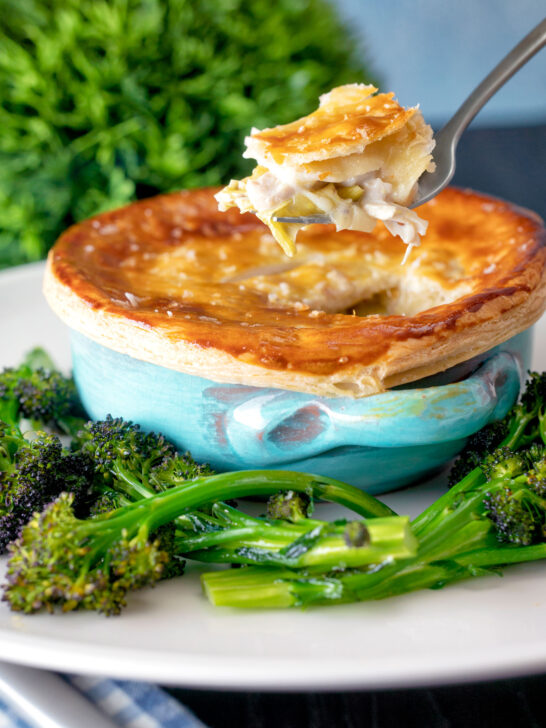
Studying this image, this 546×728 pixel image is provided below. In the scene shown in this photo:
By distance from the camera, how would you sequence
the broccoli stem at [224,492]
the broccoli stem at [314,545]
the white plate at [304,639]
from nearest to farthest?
the white plate at [304,639] < the broccoli stem at [314,545] < the broccoli stem at [224,492]

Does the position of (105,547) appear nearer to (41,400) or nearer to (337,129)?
(41,400)

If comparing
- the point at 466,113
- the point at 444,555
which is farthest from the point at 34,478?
the point at 466,113

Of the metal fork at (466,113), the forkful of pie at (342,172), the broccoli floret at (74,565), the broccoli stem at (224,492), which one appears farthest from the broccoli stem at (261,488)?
the metal fork at (466,113)

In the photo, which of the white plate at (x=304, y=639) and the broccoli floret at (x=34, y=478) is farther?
the broccoli floret at (x=34, y=478)

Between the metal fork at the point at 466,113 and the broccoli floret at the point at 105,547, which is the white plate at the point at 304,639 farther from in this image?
the metal fork at the point at 466,113

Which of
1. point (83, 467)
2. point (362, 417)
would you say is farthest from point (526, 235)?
point (83, 467)

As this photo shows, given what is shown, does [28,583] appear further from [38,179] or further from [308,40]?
[308,40]

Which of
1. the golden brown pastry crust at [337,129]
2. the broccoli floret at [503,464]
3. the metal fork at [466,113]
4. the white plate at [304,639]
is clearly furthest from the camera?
the metal fork at [466,113]
